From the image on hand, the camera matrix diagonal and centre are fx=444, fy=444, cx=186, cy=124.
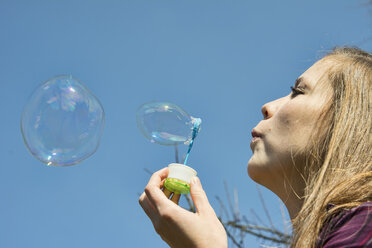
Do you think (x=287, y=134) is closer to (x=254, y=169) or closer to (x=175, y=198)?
(x=254, y=169)

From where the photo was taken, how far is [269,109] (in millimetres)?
2068

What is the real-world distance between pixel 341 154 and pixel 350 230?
55 cm

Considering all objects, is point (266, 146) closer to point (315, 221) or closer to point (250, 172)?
→ point (250, 172)

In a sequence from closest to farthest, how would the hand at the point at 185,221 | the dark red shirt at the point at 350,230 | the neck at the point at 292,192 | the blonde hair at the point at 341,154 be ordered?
the dark red shirt at the point at 350,230 → the blonde hair at the point at 341,154 → the hand at the point at 185,221 → the neck at the point at 292,192

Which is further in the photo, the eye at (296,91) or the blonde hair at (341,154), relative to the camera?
the eye at (296,91)

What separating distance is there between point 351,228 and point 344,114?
2.34 ft

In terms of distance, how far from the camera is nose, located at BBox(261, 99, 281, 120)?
205cm

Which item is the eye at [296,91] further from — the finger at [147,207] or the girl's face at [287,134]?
the finger at [147,207]

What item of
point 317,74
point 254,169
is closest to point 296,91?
point 317,74

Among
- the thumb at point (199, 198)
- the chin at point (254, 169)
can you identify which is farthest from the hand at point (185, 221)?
the chin at point (254, 169)

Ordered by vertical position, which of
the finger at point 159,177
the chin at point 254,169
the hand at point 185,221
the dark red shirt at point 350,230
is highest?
the finger at point 159,177

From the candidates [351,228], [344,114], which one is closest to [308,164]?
[344,114]

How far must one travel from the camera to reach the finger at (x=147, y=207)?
2061mm

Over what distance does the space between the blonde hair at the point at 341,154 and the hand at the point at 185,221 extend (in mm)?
331
